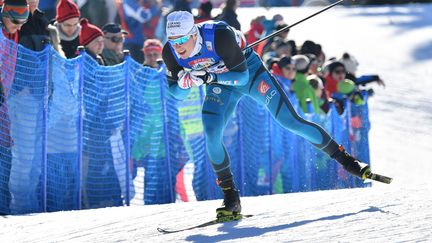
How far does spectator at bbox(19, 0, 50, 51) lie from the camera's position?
9.70m

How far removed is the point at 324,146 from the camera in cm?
876

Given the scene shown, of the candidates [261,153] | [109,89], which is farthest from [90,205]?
[261,153]

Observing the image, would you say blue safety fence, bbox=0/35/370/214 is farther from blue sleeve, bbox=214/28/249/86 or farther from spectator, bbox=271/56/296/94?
blue sleeve, bbox=214/28/249/86

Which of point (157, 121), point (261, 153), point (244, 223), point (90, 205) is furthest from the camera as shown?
point (261, 153)

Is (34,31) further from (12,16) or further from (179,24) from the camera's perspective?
(179,24)

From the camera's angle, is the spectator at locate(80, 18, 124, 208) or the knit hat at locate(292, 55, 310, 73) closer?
the spectator at locate(80, 18, 124, 208)

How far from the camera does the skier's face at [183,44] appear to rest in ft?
27.0

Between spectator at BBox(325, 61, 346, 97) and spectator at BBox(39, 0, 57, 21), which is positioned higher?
spectator at BBox(39, 0, 57, 21)

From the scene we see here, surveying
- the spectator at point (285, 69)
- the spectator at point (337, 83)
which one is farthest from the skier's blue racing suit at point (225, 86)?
the spectator at point (337, 83)

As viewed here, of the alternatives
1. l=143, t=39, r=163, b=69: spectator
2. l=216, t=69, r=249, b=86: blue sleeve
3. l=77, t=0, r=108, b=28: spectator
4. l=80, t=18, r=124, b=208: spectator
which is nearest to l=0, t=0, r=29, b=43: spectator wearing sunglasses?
l=80, t=18, r=124, b=208: spectator

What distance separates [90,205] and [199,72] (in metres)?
2.34

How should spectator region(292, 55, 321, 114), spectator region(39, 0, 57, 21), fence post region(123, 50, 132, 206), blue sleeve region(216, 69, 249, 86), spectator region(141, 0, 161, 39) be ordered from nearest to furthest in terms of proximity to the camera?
blue sleeve region(216, 69, 249, 86) → fence post region(123, 50, 132, 206) → spectator region(292, 55, 321, 114) → spectator region(39, 0, 57, 21) → spectator region(141, 0, 161, 39)

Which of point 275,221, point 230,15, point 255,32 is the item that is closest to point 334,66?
point 255,32

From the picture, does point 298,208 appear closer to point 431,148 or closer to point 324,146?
point 324,146
